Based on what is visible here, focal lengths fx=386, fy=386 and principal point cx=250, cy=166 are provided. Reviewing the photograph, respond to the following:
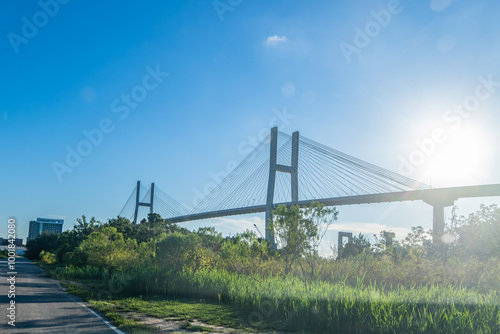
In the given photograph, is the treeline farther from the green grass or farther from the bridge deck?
the bridge deck

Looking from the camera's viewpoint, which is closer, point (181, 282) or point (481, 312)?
point (481, 312)

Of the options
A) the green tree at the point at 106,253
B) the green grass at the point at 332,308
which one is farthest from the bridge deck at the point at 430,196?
the green grass at the point at 332,308

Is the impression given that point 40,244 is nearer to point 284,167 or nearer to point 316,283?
point 284,167

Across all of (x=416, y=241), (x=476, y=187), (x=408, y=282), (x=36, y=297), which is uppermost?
(x=476, y=187)

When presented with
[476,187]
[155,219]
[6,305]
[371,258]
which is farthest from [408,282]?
[155,219]

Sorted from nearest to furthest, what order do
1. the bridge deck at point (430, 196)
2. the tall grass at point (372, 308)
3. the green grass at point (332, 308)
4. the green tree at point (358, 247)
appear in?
1. the tall grass at point (372, 308)
2. the green grass at point (332, 308)
3. the green tree at point (358, 247)
4. the bridge deck at point (430, 196)

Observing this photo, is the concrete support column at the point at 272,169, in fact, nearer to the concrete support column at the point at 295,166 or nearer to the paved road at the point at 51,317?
the concrete support column at the point at 295,166

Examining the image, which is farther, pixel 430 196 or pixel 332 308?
pixel 430 196

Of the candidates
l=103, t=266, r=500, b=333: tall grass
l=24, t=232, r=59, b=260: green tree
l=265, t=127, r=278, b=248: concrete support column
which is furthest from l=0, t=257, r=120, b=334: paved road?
l=24, t=232, r=59, b=260: green tree

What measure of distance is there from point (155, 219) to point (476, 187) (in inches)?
1476

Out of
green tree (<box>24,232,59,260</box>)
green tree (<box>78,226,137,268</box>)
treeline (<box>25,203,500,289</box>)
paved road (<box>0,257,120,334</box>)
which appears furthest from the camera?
green tree (<box>24,232,59,260</box>)

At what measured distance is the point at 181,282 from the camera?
46.6 feet

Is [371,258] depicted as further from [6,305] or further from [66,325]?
[6,305]

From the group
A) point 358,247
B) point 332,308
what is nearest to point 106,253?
point 358,247
